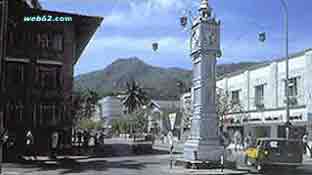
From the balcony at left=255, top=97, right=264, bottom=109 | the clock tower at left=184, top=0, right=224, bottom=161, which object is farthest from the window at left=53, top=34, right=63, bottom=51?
the balcony at left=255, top=97, right=264, bottom=109

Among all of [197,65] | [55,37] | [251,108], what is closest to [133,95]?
[251,108]

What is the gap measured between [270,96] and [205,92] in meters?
25.2

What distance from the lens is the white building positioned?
43.5 meters

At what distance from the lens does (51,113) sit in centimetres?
4291

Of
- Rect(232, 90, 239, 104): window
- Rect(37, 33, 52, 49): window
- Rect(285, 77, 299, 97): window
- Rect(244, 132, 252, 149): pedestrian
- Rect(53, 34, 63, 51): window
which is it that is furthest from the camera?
Rect(232, 90, 239, 104): window

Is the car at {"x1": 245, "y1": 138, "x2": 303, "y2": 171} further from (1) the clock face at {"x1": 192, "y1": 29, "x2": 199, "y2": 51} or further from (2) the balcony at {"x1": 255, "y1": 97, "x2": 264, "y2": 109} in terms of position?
(2) the balcony at {"x1": 255, "y1": 97, "x2": 264, "y2": 109}

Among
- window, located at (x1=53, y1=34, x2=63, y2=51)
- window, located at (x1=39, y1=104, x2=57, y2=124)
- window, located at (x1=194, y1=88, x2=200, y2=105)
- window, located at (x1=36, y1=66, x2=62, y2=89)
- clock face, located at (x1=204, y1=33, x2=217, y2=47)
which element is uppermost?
window, located at (x1=53, y1=34, x2=63, y2=51)

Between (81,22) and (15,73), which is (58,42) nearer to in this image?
(81,22)

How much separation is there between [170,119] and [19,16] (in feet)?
73.6

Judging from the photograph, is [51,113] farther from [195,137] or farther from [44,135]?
[195,137]

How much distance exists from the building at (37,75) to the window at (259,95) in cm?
1904

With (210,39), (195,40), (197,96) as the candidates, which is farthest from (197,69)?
(210,39)

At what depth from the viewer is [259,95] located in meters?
53.5

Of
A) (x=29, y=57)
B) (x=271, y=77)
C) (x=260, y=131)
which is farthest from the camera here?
(x=260, y=131)
